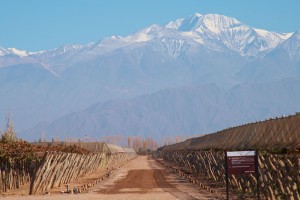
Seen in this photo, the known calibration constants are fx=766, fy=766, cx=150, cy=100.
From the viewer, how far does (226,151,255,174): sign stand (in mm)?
31297

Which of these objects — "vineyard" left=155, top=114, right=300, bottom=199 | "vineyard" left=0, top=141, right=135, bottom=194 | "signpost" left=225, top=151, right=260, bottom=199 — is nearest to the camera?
"vineyard" left=155, top=114, right=300, bottom=199

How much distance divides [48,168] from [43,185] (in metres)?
1.39

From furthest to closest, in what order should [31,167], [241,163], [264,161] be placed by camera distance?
1. [31,167]
2. [264,161]
3. [241,163]

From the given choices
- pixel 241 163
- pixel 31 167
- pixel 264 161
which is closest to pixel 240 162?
pixel 241 163

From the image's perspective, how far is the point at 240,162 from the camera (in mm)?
31500

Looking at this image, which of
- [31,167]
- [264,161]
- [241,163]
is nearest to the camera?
[241,163]

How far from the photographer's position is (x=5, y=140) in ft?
188

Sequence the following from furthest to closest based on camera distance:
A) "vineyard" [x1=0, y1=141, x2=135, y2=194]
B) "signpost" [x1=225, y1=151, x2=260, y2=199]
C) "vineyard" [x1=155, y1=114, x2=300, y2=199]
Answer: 1. "vineyard" [x1=0, y1=141, x2=135, y2=194]
2. "signpost" [x1=225, y1=151, x2=260, y2=199]
3. "vineyard" [x1=155, y1=114, x2=300, y2=199]

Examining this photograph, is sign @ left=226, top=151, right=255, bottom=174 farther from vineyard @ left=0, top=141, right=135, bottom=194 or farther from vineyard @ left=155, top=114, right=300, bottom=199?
vineyard @ left=0, top=141, right=135, bottom=194

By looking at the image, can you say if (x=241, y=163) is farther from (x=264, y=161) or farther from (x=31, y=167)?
(x=31, y=167)

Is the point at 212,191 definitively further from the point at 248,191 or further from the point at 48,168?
the point at 48,168

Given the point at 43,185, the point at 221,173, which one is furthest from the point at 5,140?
the point at 221,173

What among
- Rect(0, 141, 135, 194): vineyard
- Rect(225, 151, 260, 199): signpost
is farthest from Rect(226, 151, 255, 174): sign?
Rect(0, 141, 135, 194): vineyard

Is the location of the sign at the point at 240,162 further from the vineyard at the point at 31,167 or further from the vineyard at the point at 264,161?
the vineyard at the point at 31,167
